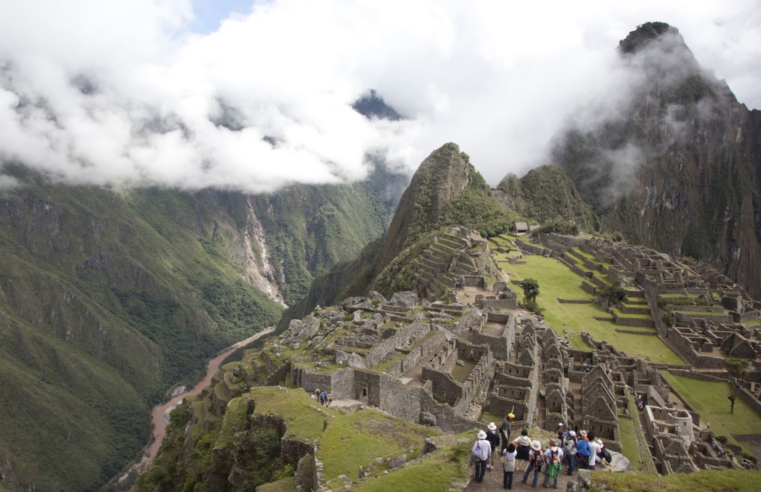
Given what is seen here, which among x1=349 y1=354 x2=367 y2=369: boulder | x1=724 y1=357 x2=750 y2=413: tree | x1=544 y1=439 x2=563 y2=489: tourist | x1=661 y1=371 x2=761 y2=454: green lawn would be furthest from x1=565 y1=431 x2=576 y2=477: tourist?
x1=724 y1=357 x2=750 y2=413: tree

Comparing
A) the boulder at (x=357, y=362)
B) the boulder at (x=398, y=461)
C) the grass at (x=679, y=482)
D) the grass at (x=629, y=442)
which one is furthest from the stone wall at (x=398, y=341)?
the grass at (x=679, y=482)

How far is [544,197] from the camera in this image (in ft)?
607

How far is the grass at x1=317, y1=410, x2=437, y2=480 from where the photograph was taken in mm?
15086

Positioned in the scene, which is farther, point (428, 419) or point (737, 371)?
point (737, 371)

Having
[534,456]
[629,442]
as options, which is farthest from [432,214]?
[534,456]

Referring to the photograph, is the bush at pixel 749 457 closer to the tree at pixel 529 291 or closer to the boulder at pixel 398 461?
the tree at pixel 529 291

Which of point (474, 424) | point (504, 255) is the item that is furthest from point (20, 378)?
point (474, 424)

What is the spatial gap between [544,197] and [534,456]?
182915 mm

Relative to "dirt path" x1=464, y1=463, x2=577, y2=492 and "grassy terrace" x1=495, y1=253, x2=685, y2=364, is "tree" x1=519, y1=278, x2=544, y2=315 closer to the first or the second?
"grassy terrace" x1=495, y1=253, x2=685, y2=364

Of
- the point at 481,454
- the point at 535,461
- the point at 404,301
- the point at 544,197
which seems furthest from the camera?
the point at 544,197

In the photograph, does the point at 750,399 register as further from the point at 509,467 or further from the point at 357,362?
the point at 509,467

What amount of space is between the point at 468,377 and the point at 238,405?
12439 millimetres

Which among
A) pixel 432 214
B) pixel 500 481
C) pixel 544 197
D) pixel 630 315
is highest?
pixel 544 197

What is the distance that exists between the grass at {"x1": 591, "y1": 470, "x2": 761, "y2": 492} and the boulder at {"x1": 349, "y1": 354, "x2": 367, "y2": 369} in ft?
47.8
